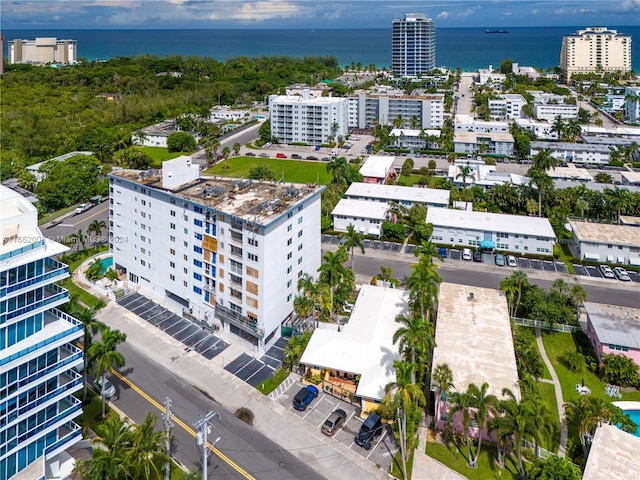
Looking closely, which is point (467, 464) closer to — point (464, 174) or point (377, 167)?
point (464, 174)

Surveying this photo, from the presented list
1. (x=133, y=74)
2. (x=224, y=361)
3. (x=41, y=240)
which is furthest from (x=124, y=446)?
(x=133, y=74)

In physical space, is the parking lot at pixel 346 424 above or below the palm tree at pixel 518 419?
below

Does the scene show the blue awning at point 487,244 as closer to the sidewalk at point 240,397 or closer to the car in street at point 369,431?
the car in street at point 369,431

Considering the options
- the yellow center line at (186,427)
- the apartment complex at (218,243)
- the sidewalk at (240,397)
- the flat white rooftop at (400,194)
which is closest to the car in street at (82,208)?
the apartment complex at (218,243)

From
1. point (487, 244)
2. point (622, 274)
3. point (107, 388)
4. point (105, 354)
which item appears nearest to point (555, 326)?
point (622, 274)

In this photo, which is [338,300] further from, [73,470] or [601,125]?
[601,125]

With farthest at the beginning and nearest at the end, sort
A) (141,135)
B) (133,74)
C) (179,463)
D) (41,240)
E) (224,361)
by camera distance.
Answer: (133,74) → (141,135) → (224,361) → (179,463) → (41,240)
